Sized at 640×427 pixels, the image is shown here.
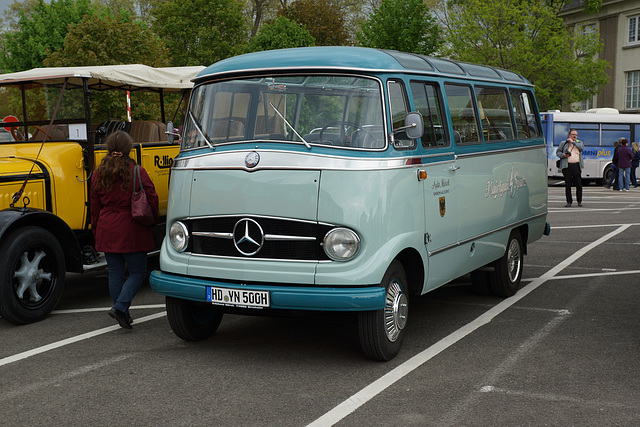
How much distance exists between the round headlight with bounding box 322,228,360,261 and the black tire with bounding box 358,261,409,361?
34 centimetres

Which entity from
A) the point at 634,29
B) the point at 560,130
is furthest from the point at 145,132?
the point at 634,29

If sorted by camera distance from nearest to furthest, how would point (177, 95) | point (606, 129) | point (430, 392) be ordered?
point (430, 392)
point (177, 95)
point (606, 129)

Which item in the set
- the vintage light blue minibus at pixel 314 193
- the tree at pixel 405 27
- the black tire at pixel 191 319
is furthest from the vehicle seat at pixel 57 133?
→ the tree at pixel 405 27

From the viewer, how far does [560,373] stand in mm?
5348

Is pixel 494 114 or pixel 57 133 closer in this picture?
pixel 494 114

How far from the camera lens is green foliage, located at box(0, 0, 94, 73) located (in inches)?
1503

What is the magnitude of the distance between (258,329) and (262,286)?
148 centimetres

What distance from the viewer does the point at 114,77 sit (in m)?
8.72

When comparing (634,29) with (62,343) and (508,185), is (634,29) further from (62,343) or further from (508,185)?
(62,343)

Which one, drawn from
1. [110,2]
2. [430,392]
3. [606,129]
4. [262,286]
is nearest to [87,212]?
[262,286]

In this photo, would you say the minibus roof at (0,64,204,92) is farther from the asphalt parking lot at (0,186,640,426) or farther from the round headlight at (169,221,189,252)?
the round headlight at (169,221,189,252)

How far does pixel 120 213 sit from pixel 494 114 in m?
4.02

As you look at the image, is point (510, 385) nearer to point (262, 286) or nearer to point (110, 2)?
point (262, 286)

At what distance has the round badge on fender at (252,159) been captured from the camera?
5586mm
